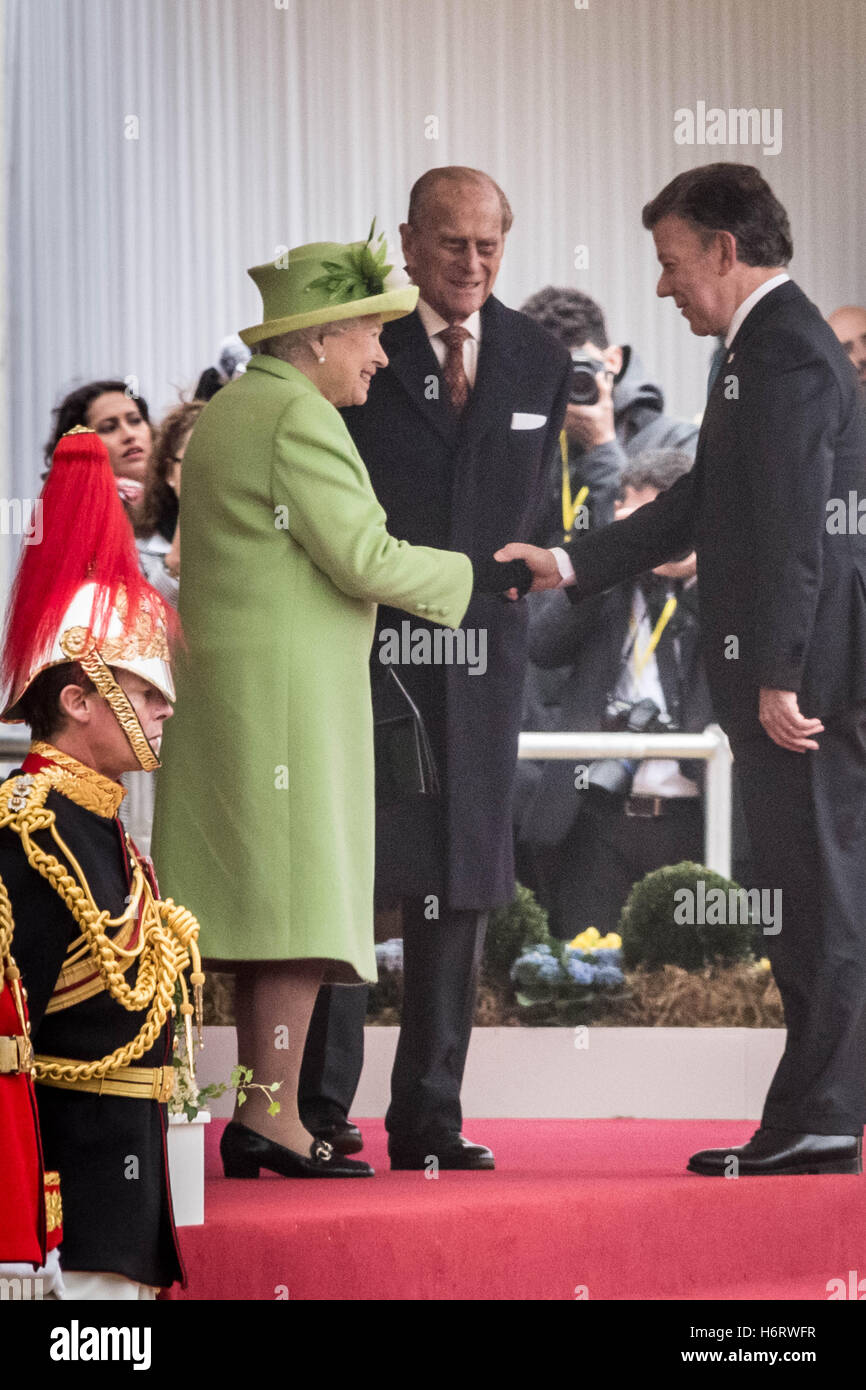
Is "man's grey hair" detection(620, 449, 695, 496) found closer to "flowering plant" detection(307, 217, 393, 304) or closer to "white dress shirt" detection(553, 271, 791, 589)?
"white dress shirt" detection(553, 271, 791, 589)

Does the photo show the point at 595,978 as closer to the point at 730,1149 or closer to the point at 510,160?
the point at 730,1149

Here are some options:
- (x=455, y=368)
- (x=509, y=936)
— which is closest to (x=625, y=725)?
(x=509, y=936)

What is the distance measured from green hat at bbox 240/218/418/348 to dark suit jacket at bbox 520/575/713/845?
0.92 m

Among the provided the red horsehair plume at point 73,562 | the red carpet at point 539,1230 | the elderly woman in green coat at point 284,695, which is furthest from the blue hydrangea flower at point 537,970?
the red horsehair plume at point 73,562

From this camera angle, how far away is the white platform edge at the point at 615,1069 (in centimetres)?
527

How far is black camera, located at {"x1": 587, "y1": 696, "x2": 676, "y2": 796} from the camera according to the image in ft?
18.0

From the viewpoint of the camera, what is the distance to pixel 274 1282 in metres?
4.17

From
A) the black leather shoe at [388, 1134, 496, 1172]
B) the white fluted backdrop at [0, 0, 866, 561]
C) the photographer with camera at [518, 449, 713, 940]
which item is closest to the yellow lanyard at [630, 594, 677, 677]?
the photographer with camera at [518, 449, 713, 940]

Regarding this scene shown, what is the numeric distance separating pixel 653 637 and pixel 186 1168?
2023 millimetres

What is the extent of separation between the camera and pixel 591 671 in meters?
5.45

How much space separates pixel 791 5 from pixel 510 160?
0.89 m

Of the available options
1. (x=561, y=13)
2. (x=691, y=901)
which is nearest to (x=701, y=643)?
(x=691, y=901)

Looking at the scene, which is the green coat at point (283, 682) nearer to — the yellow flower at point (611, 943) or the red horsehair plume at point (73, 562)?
the yellow flower at point (611, 943)

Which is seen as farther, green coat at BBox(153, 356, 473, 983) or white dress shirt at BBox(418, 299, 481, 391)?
white dress shirt at BBox(418, 299, 481, 391)
